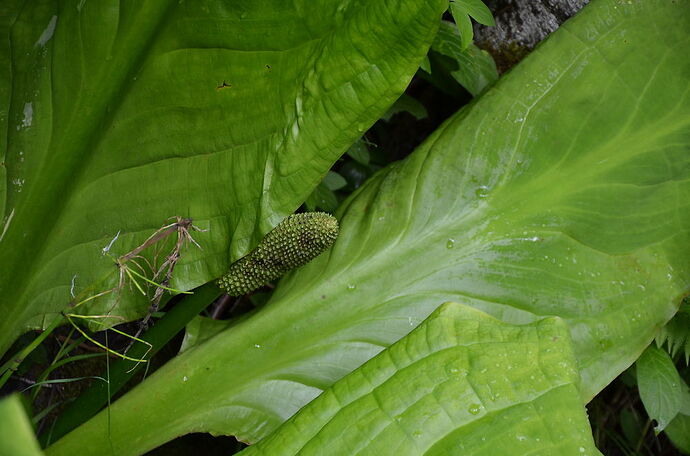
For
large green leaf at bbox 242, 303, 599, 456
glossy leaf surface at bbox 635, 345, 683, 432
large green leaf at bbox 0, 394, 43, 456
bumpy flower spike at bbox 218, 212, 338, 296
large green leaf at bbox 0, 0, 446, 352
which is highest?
large green leaf at bbox 0, 0, 446, 352

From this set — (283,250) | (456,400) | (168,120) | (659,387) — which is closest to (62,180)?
(168,120)

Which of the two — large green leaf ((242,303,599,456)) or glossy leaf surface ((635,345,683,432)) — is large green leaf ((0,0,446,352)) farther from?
glossy leaf surface ((635,345,683,432))

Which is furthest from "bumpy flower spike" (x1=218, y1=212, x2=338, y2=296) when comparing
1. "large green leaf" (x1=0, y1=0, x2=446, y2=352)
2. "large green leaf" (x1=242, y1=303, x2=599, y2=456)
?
"large green leaf" (x1=242, y1=303, x2=599, y2=456)

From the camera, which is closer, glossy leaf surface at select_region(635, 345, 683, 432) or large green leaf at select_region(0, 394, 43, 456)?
large green leaf at select_region(0, 394, 43, 456)

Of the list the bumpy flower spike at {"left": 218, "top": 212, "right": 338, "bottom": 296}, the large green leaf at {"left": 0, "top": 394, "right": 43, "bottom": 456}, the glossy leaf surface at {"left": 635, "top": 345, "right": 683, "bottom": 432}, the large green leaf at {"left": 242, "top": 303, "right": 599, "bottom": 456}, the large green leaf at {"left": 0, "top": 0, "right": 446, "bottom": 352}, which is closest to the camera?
the large green leaf at {"left": 0, "top": 394, "right": 43, "bottom": 456}

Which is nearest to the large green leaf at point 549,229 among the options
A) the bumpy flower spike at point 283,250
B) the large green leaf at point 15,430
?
the bumpy flower spike at point 283,250

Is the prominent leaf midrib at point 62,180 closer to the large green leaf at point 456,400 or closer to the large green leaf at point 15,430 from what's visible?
the large green leaf at point 456,400

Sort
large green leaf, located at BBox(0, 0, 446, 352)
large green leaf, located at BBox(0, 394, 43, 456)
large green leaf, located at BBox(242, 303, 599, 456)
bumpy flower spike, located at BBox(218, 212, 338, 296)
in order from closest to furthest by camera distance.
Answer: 1. large green leaf, located at BBox(0, 394, 43, 456)
2. large green leaf, located at BBox(242, 303, 599, 456)
3. large green leaf, located at BBox(0, 0, 446, 352)
4. bumpy flower spike, located at BBox(218, 212, 338, 296)
